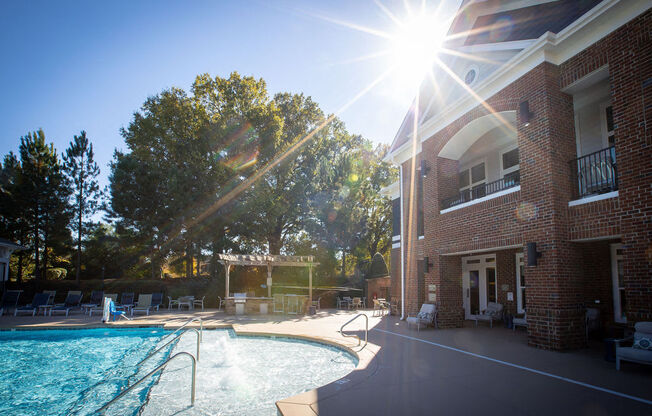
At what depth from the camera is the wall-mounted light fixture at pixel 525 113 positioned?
838 centimetres

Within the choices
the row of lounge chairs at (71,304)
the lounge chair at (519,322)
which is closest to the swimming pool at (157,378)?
the row of lounge chairs at (71,304)

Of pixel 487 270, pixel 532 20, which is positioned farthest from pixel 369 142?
pixel 532 20

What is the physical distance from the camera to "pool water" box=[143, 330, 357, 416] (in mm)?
5250

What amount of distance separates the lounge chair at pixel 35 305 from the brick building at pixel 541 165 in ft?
51.7

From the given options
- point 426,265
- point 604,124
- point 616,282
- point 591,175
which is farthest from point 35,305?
point 604,124

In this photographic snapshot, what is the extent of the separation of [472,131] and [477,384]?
7.97 m

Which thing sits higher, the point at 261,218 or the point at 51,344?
the point at 261,218

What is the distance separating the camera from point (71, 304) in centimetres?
1706

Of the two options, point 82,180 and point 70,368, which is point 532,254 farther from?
point 82,180

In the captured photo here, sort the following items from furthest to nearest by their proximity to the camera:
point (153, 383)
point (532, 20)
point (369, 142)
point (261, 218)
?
point (369, 142), point (261, 218), point (532, 20), point (153, 383)

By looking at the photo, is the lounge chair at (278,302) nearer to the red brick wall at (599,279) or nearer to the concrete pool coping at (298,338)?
the concrete pool coping at (298,338)

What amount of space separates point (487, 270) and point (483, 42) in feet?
25.8

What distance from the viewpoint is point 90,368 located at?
823cm

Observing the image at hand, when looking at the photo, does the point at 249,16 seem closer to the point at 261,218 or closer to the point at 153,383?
the point at 153,383
